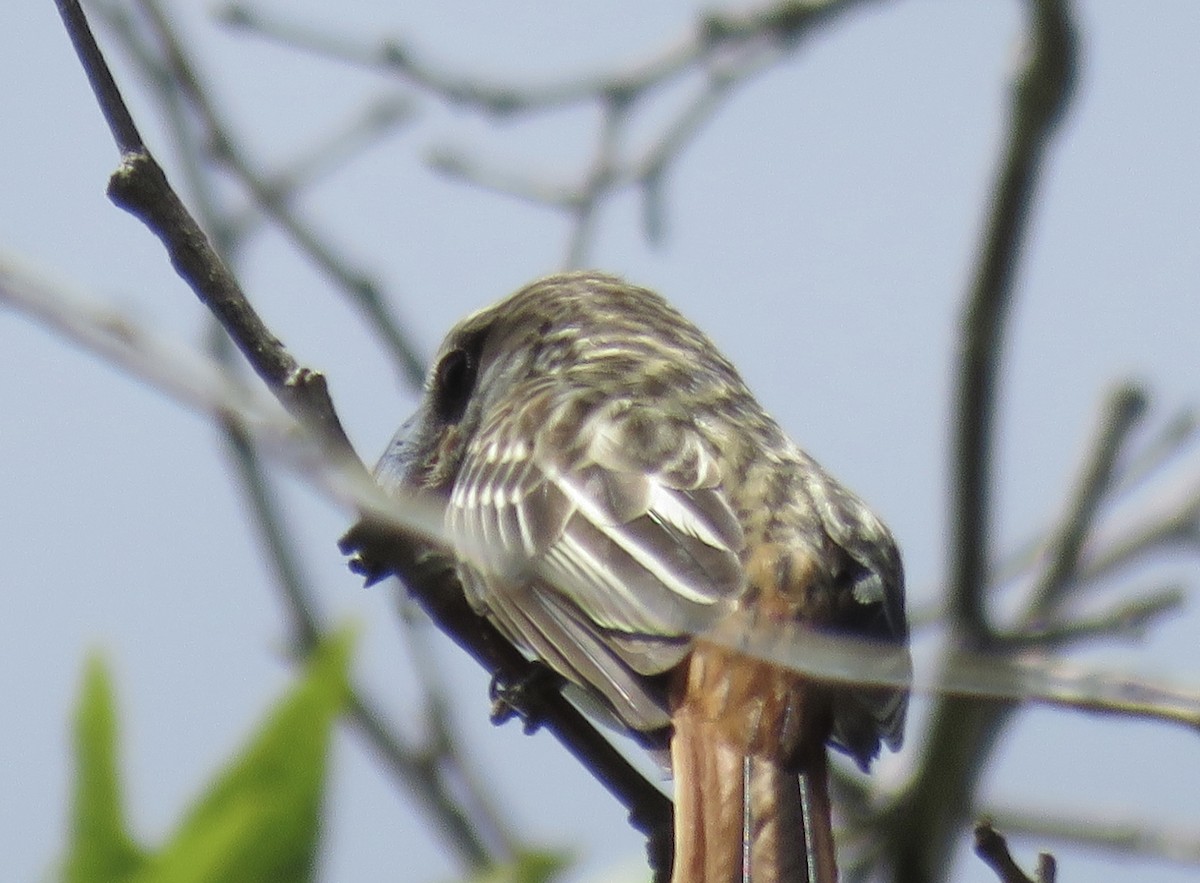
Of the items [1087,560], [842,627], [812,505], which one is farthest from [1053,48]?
[1087,560]

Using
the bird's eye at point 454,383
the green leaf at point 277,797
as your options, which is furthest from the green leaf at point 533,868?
the bird's eye at point 454,383

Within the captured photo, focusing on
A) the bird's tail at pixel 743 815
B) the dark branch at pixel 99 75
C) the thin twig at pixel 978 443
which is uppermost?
the thin twig at pixel 978 443

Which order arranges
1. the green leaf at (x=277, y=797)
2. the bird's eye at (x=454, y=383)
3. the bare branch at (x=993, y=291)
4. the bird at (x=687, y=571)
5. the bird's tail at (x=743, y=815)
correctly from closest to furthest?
the green leaf at (x=277, y=797) < the bird's tail at (x=743, y=815) < the bird at (x=687, y=571) < the bare branch at (x=993, y=291) < the bird's eye at (x=454, y=383)

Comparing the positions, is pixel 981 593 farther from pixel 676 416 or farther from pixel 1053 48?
pixel 1053 48

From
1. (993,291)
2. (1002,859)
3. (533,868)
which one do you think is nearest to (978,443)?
(993,291)

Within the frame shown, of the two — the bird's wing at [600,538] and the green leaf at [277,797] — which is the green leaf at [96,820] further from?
the bird's wing at [600,538]

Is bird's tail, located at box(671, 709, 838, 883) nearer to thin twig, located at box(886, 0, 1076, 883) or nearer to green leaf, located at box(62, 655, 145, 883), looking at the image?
thin twig, located at box(886, 0, 1076, 883)

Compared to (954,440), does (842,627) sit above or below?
below

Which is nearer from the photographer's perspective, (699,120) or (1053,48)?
(1053,48)
